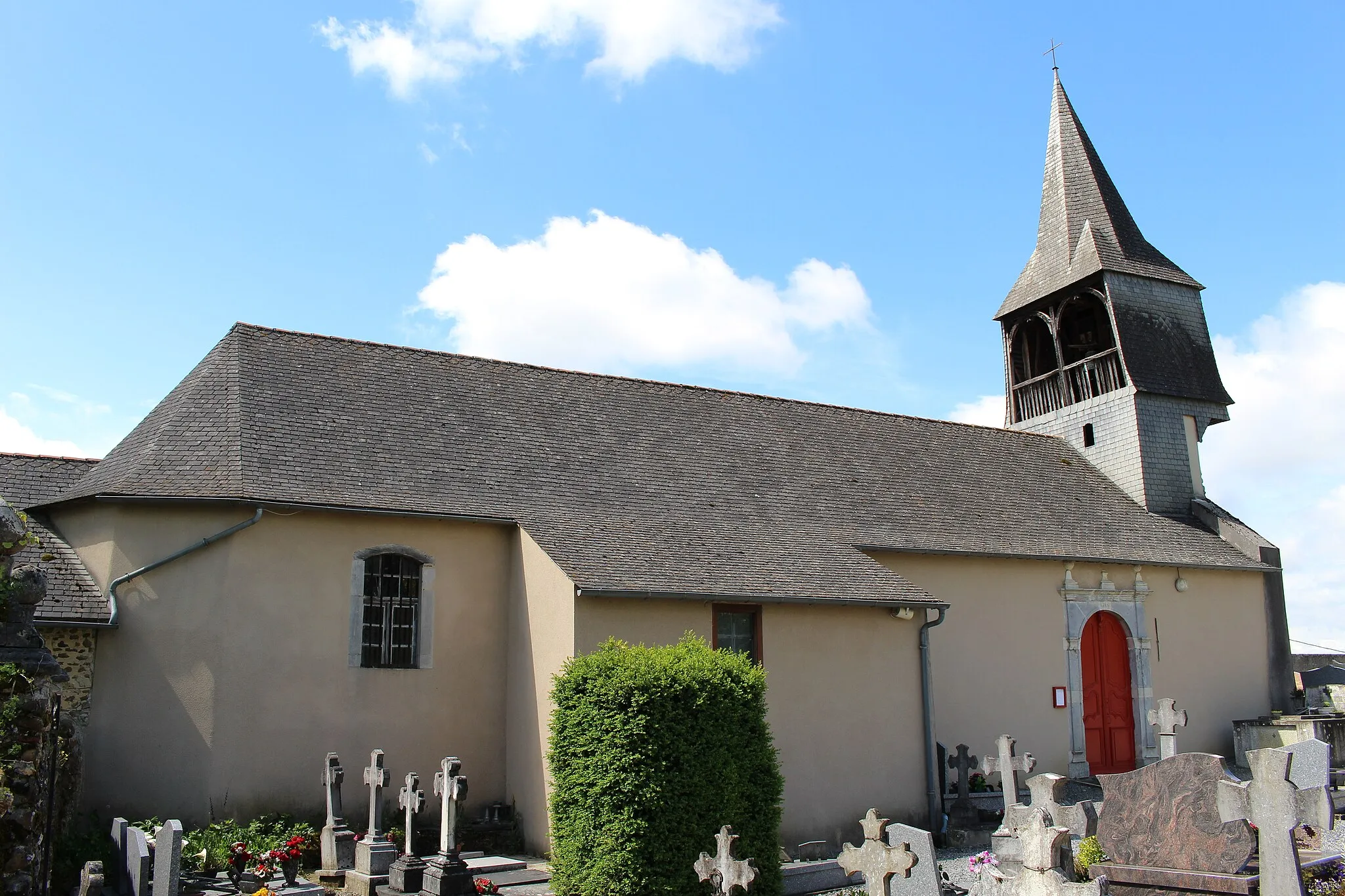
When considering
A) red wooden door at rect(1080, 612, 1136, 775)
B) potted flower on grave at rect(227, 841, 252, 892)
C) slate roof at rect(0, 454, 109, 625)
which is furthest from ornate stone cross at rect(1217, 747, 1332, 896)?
slate roof at rect(0, 454, 109, 625)

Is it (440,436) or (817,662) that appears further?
(440,436)

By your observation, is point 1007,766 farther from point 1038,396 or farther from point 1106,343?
point 1106,343

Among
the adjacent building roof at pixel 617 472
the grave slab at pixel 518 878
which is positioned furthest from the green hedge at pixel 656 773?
the adjacent building roof at pixel 617 472

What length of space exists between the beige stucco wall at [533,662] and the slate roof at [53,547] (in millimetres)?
4593

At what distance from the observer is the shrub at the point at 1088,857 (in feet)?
27.9

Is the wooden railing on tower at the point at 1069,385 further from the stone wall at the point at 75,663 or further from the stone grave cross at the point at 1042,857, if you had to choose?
the stone wall at the point at 75,663

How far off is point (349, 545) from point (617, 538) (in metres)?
3.21

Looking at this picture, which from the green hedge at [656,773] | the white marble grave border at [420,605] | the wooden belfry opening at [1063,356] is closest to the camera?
the green hedge at [656,773]

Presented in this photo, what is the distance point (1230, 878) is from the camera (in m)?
7.33

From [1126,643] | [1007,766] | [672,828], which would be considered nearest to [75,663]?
[672,828]

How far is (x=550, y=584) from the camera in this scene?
12.4 metres

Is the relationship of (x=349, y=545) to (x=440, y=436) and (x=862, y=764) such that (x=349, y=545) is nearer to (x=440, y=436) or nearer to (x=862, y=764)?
(x=440, y=436)

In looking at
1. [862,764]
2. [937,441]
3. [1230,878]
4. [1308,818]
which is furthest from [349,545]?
[937,441]

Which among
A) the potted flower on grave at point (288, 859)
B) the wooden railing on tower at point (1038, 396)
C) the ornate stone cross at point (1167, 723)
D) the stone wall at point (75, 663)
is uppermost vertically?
the wooden railing on tower at point (1038, 396)
